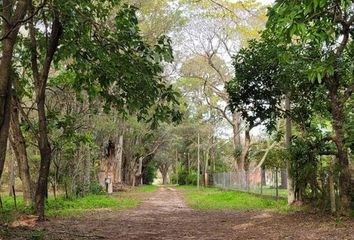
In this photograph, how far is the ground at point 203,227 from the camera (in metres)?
9.88

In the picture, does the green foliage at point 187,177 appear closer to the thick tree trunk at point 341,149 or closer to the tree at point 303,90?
the tree at point 303,90

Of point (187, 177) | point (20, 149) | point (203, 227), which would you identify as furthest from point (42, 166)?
point (187, 177)

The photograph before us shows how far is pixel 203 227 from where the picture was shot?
12305 millimetres

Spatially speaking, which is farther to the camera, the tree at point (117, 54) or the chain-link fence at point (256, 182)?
the chain-link fence at point (256, 182)

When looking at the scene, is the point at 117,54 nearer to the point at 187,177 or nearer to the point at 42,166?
the point at 42,166

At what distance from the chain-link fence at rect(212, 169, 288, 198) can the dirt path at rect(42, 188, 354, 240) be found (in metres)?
7.08

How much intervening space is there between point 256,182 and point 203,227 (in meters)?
17.4

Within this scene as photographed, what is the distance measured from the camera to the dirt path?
9.88 m

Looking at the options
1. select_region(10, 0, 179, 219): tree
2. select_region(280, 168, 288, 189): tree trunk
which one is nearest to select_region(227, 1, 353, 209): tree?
select_region(10, 0, 179, 219): tree

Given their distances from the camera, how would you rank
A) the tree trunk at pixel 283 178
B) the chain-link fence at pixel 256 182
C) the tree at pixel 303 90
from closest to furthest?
the tree at pixel 303 90
the tree trunk at pixel 283 178
the chain-link fence at pixel 256 182

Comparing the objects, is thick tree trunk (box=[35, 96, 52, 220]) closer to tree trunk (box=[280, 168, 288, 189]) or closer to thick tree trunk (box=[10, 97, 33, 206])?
thick tree trunk (box=[10, 97, 33, 206])

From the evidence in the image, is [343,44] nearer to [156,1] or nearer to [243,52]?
[243,52]

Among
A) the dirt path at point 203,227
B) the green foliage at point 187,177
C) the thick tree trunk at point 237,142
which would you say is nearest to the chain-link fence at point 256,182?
the thick tree trunk at point 237,142

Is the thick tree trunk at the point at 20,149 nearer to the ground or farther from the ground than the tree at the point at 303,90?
nearer to the ground
